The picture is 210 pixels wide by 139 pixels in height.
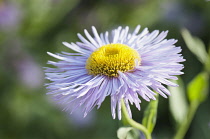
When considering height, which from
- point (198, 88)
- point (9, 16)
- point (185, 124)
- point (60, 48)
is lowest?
point (185, 124)

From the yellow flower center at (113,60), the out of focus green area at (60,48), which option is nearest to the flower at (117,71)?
the yellow flower center at (113,60)

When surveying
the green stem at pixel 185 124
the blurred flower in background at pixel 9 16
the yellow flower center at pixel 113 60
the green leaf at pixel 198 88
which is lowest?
the green stem at pixel 185 124

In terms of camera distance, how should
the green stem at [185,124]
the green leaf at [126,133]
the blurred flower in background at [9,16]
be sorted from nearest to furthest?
the green leaf at [126,133] → the green stem at [185,124] → the blurred flower in background at [9,16]

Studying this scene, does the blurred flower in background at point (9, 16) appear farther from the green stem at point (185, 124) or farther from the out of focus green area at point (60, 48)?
the green stem at point (185, 124)

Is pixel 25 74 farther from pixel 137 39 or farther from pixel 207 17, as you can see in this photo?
pixel 137 39

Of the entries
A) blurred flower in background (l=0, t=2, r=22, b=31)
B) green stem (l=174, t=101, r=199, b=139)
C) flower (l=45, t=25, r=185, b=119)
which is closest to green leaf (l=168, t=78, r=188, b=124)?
green stem (l=174, t=101, r=199, b=139)

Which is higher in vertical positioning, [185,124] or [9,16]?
[9,16]

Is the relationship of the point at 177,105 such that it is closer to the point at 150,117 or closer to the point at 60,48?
the point at 150,117

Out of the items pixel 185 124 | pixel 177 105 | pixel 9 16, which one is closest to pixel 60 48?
pixel 9 16
